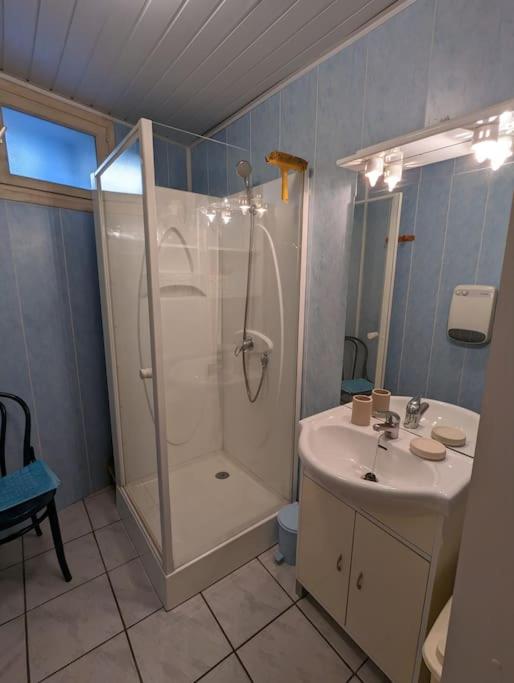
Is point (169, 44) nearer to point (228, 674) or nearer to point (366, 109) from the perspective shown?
point (366, 109)

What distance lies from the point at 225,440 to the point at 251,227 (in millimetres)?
1503

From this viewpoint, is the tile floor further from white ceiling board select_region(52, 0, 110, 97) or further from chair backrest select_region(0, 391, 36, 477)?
white ceiling board select_region(52, 0, 110, 97)

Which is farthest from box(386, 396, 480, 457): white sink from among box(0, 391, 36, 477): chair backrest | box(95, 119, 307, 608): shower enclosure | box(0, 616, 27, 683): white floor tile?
box(0, 391, 36, 477): chair backrest

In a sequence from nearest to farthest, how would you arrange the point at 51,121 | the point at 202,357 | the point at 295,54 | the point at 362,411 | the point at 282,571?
the point at 362,411
the point at 295,54
the point at 282,571
the point at 51,121
the point at 202,357

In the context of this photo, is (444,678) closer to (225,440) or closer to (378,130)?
(378,130)

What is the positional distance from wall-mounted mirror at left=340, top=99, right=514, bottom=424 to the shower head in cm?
70

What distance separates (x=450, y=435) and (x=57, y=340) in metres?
2.08

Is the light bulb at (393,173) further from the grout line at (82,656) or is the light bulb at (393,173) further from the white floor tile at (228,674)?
the grout line at (82,656)

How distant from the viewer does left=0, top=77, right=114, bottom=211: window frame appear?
64.7 inches

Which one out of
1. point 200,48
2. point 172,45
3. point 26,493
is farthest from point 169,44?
point 26,493

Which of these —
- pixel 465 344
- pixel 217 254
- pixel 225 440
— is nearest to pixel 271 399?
pixel 225 440

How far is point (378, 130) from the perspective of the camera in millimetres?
1305

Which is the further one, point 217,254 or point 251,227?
point 217,254

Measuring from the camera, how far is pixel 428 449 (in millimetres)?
1107
